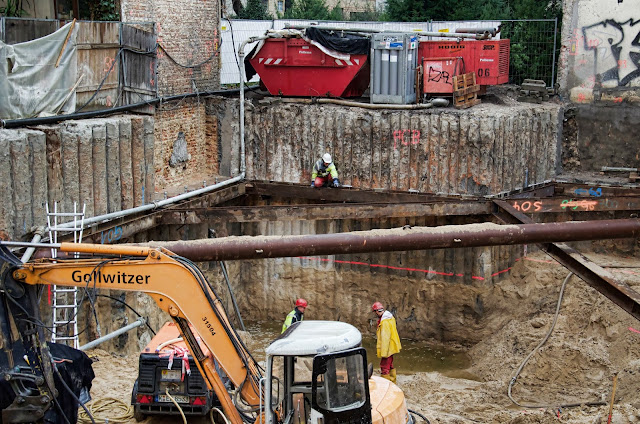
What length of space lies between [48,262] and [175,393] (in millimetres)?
2728

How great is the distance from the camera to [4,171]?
42.6ft

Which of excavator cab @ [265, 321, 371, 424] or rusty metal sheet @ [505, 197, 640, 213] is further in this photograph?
rusty metal sheet @ [505, 197, 640, 213]

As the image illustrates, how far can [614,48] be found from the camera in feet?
62.7

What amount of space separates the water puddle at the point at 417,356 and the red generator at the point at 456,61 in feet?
19.0

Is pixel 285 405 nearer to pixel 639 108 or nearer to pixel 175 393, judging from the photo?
pixel 175 393

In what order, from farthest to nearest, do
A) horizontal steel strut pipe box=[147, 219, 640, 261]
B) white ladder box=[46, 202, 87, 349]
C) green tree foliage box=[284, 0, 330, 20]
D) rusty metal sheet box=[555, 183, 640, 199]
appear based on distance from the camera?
green tree foliage box=[284, 0, 330, 20]
rusty metal sheet box=[555, 183, 640, 199]
white ladder box=[46, 202, 87, 349]
horizontal steel strut pipe box=[147, 219, 640, 261]

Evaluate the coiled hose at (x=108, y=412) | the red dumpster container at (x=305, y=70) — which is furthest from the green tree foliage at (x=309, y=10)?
the coiled hose at (x=108, y=412)

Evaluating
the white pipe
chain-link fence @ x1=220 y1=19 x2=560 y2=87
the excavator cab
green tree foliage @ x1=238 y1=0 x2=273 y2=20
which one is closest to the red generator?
chain-link fence @ x1=220 y1=19 x2=560 y2=87

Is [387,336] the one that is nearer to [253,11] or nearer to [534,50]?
[534,50]

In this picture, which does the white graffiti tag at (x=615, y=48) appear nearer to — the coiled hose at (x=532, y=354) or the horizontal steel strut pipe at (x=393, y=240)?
the coiled hose at (x=532, y=354)

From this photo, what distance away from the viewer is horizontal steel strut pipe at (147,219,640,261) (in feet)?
37.1

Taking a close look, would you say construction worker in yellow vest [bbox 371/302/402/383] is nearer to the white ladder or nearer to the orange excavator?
the orange excavator

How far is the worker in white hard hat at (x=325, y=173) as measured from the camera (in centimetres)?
1827

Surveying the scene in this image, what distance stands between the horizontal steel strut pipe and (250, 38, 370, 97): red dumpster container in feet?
27.8
